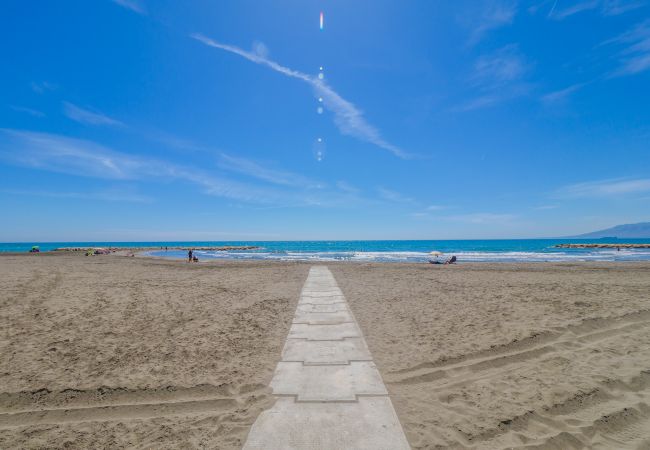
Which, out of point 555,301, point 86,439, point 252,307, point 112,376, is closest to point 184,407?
point 86,439

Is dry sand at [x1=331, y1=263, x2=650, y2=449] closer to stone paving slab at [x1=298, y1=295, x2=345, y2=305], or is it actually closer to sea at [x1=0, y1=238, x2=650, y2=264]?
stone paving slab at [x1=298, y1=295, x2=345, y2=305]

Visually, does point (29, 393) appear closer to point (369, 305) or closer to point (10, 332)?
point (10, 332)

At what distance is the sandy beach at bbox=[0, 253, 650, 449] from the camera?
3.89 meters

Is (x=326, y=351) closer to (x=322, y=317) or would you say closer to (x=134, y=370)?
(x=322, y=317)

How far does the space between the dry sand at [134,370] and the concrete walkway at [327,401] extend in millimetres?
315

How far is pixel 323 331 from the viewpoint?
7.46 meters

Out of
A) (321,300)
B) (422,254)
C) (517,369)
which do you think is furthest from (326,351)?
(422,254)

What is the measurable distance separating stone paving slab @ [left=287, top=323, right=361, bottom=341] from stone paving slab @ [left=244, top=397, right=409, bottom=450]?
273 cm

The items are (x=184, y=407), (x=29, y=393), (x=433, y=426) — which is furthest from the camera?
(x=29, y=393)

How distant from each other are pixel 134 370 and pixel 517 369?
701 cm

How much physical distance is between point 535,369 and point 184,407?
19.7ft

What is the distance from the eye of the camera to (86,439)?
3.80 metres

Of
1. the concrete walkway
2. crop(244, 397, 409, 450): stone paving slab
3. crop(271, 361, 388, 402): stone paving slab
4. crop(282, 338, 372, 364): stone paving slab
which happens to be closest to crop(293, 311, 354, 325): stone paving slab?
the concrete walkway

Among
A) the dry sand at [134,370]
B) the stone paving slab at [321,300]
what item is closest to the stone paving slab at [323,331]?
the dry sand at [134,370]
